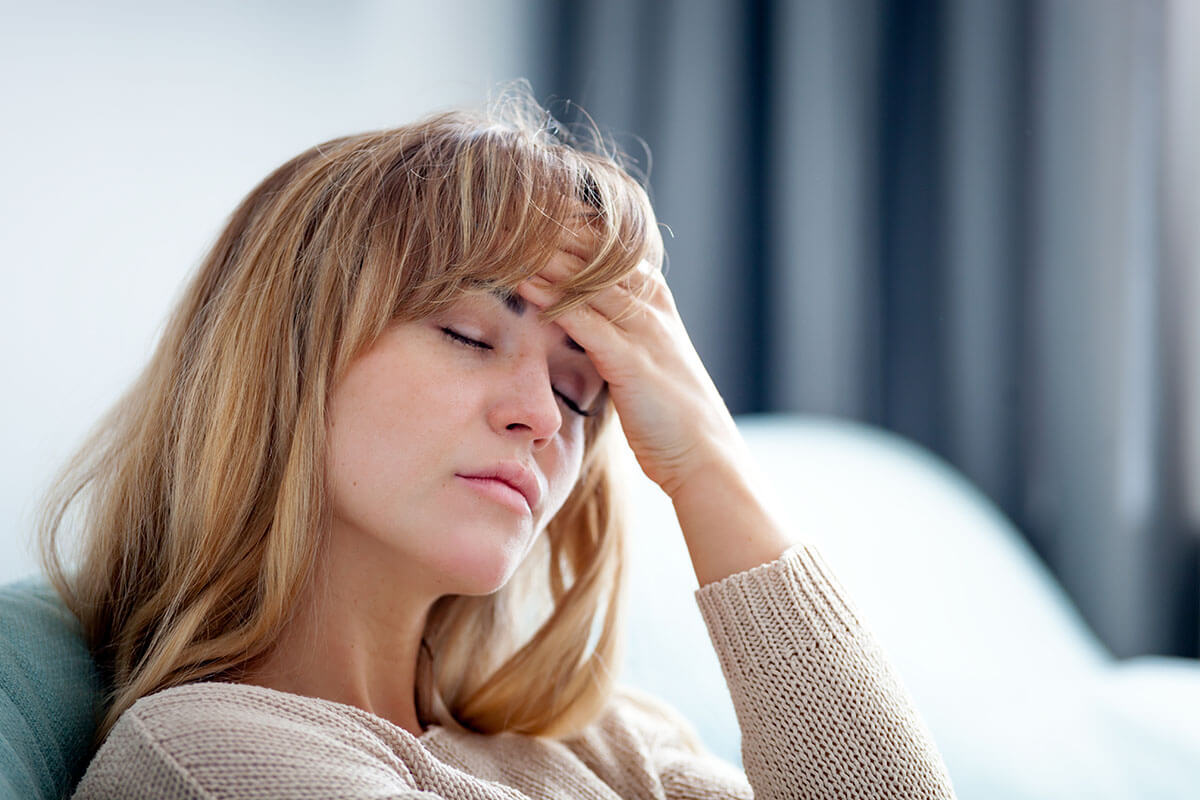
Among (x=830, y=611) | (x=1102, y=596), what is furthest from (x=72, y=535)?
(x=1102, y=596)

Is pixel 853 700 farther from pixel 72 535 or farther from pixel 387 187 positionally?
pixel 72 535

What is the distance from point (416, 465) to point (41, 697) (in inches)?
12.1

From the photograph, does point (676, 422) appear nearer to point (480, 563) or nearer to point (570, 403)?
point (570, 403)

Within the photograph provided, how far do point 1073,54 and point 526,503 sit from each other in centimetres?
137

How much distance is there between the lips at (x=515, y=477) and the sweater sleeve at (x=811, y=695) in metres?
0.17

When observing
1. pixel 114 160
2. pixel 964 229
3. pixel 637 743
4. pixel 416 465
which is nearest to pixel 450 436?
pixel 416 465

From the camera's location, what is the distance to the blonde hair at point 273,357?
2.59ft

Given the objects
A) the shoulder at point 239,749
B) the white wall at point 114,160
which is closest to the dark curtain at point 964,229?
the white wall at point 114,160

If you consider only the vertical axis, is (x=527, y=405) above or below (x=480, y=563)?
above

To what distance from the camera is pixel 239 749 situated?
598mm

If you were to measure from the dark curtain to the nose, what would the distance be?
120 cm

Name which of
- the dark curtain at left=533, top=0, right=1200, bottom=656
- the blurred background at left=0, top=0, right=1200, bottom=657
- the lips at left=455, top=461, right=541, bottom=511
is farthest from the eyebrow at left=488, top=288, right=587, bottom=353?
the dark curtain at left=533, top=0, right=1200, bottom=656

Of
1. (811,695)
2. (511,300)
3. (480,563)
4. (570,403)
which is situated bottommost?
(811,695)

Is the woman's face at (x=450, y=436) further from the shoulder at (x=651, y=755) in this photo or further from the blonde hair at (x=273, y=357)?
the shoulder at (x=651, y=755)
